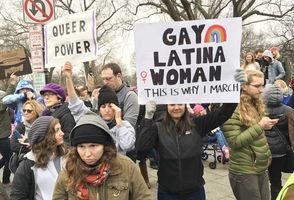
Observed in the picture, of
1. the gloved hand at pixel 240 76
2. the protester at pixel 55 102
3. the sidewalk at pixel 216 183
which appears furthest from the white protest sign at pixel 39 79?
the gloved hand at pixel 240 76

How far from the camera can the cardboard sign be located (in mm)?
6863

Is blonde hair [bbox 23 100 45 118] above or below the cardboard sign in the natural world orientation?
below

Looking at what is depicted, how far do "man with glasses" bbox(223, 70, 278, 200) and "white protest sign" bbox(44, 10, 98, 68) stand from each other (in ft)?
5.48

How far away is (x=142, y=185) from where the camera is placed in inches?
102

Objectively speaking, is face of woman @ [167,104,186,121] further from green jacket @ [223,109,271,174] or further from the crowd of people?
green jacket @ [223,109,271,174]

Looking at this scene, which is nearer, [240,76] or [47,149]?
[47,149]

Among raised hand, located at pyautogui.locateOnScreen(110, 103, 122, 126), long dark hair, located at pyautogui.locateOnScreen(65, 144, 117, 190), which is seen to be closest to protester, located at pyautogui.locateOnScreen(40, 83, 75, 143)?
raised hand, located at pyautogui.locateOnScreen(110, 103, 122, 126)

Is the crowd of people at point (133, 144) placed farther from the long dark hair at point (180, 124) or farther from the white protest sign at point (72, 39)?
the white protest sign at point (72, 39)

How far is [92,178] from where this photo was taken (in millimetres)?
2471

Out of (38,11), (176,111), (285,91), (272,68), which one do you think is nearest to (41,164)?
(176,111)

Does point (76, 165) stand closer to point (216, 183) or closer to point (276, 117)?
point (276, 117)

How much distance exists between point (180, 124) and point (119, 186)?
114 cm

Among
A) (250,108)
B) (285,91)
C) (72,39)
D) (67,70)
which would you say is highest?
(72,39)

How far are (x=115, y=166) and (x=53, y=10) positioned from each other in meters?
4.42
